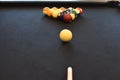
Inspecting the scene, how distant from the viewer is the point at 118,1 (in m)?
2.16

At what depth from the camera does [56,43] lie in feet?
5.30

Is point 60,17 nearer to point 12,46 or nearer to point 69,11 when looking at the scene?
point 69,11

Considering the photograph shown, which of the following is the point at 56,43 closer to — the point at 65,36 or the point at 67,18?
the point at 65,36

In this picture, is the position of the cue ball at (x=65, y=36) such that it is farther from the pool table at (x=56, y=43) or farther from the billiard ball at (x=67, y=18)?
the billiard ball at (x=67, y=18)

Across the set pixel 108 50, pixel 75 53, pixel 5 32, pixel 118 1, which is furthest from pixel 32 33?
pixel 118 1

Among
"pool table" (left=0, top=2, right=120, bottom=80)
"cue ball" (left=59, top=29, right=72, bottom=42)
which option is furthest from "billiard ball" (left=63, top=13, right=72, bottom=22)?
"cue ball" (left=59, top=29, right=72, bottom=42)

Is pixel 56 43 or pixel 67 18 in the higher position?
pixel 67 18

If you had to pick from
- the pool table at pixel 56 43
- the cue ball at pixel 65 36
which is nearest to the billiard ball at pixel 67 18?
the pool table at pixel 56 43

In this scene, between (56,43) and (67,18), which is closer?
(56,43)

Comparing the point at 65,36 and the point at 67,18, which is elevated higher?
the point at 67,18

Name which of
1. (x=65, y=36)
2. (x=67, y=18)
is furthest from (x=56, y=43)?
(x=67, y=18)

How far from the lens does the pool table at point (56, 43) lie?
4.42 ft

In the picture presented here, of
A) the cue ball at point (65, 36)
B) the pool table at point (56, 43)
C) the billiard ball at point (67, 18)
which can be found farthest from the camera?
the billiard ball at point (67, 18)

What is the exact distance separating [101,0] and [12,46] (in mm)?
1111
